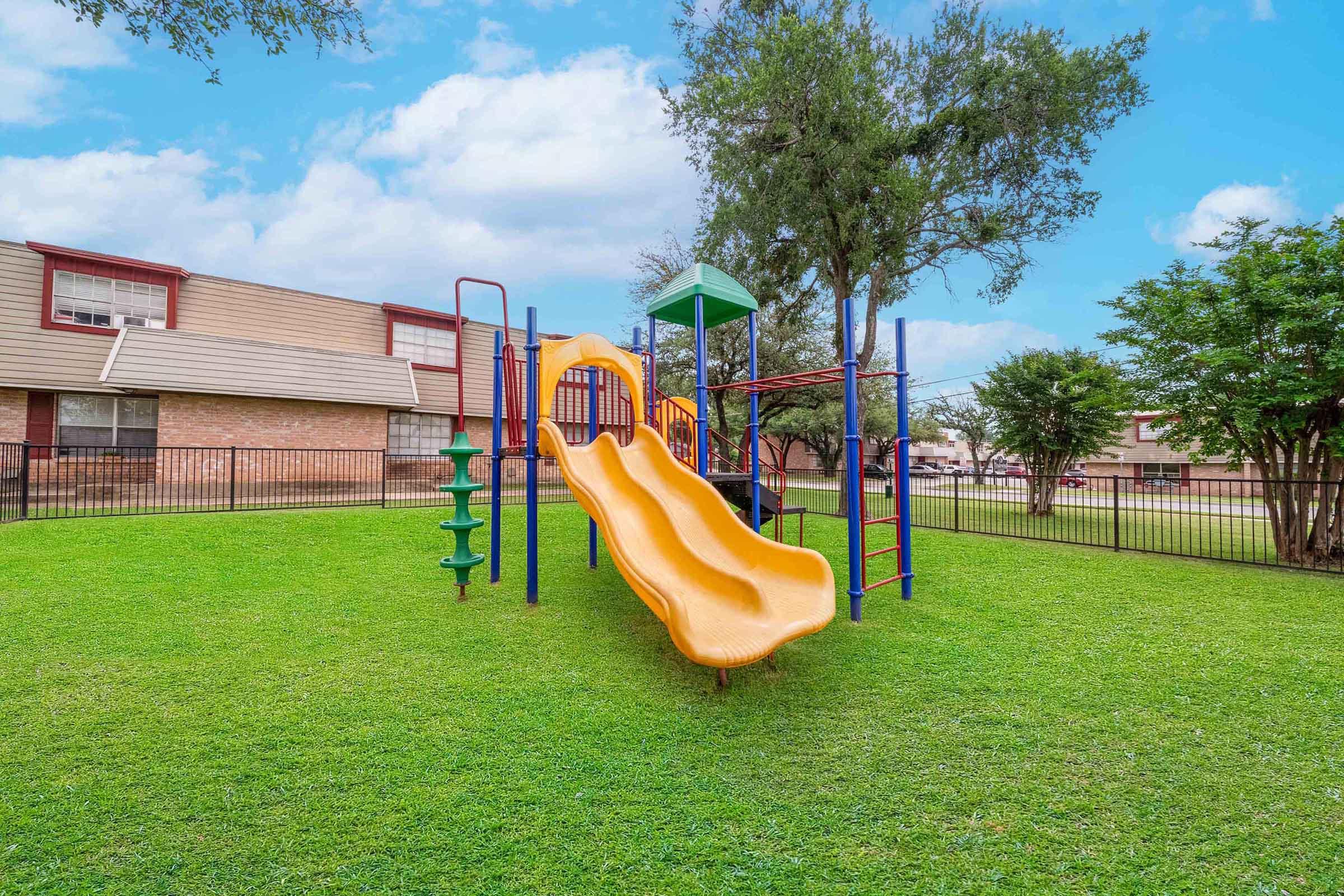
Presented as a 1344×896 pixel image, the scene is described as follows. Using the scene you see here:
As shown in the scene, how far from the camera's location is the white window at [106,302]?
13.3 m

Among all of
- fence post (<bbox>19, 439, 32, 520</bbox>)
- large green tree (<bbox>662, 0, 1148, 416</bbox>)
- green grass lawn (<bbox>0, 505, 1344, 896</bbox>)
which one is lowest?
green grass lawn (<bbox>0, 505, 1344, 896</bbox>)

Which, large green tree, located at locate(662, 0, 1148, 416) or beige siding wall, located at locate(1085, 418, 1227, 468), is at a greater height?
large green tree, located at locate(662, 0, 1148, 416)

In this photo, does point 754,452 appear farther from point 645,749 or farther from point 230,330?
point 230,330

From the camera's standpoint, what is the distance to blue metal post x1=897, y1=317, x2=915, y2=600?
593 centimetres

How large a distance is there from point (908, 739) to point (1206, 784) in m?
1.35

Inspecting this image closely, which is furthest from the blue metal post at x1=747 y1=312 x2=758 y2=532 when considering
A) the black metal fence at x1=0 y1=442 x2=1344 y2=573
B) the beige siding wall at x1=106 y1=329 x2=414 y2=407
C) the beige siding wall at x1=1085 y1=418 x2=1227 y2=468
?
the beige siding wall at x1=1085 y1=418 x2=1227 y2=468

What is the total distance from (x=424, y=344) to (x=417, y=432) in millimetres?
2931

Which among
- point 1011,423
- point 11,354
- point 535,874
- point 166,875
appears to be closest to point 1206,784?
point 535,874

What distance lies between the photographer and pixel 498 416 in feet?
20.7

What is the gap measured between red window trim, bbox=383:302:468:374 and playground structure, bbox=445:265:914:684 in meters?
11.9

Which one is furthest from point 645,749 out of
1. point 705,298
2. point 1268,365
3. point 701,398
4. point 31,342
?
point 31,342

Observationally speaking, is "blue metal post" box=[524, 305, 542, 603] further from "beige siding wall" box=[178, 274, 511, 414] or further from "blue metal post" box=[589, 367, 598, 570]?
"beige siding wall" box=[178, 274, 511, 414]

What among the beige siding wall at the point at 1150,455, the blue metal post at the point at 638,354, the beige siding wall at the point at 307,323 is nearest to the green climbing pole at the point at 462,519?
the blue metal post at the point at 638,354

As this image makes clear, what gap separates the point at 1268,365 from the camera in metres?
7.56
